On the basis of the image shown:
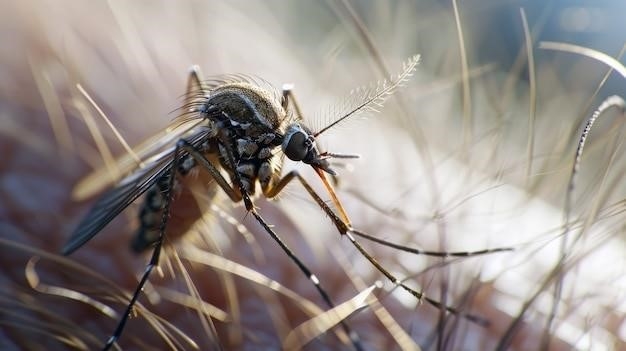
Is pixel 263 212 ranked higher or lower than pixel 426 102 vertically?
lower

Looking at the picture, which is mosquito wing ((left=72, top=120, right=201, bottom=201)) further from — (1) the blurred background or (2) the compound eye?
(2) the compound eye

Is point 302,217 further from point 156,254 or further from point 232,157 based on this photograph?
point 156,254

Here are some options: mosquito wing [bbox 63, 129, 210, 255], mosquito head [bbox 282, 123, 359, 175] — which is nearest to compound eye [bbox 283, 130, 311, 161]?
mosquito head [bbox 282, 123, 359, 175]

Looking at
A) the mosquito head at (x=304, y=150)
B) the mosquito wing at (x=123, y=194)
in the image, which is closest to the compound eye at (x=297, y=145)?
the mosquito head at (x=304, y=150)

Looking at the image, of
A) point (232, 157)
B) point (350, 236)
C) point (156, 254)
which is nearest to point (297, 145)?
point (232, 157)

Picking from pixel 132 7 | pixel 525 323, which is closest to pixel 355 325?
pixel 525 323

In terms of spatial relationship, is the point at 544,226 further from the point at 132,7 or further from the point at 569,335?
the point at 132,7
